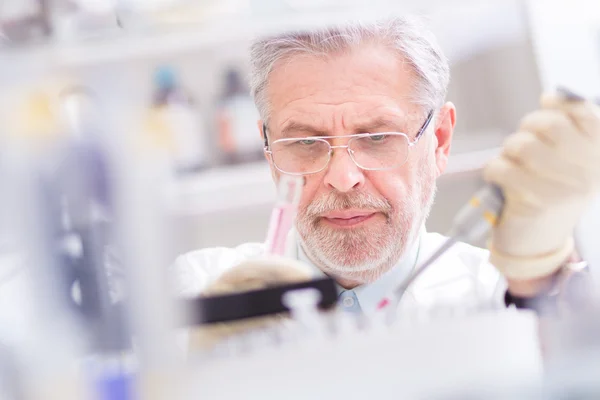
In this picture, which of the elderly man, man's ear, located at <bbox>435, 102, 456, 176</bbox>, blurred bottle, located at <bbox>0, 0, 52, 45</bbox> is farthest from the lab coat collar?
blurred bottle, located at <bbox>0, 0, 52, 45</bbox>

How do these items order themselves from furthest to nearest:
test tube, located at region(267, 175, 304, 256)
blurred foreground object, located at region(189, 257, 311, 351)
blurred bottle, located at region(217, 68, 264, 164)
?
1. blurred bottle, located at region(217, 68, 264, 164)
2. test tube, located at region(267, 175, 304, 256)
3. blurred foreground object, located at region(189, 257, 311, 351)

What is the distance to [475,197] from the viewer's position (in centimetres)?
62

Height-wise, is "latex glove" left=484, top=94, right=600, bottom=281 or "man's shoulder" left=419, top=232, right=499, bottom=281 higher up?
"latex glove" left=484, top=94, right=600, bottom=281

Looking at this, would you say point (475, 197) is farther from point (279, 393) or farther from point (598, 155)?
point (279, 393)

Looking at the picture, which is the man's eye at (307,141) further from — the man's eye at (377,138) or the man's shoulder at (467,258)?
the man's shoulder at (467,258)

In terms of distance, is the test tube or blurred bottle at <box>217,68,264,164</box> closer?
the test tube

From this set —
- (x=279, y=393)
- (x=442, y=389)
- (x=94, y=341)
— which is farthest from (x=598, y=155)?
(x=94, y=341)

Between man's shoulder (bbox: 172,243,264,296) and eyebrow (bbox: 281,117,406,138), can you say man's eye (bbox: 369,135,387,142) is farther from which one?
man's shoulder (bbox: 172,243,264,296)

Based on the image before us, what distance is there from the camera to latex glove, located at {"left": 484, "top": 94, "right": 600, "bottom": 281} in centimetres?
60

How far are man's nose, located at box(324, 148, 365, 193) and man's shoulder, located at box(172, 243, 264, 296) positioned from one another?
11 centimetres

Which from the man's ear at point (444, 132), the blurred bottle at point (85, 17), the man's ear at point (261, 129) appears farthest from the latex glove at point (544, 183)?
the blurred bottle at point (85, 17)

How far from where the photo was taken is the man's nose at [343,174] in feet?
2.15

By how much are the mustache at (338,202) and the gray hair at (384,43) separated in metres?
0.15

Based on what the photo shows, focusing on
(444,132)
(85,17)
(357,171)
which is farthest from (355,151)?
(85,17)
